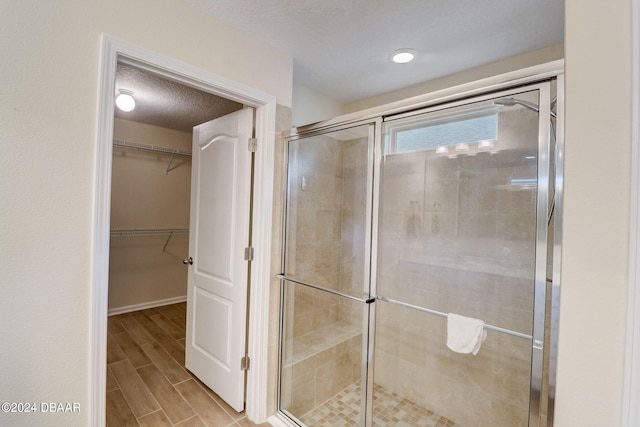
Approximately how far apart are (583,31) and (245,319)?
81.6 inches

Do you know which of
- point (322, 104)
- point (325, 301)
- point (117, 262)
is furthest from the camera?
point (117, 262)

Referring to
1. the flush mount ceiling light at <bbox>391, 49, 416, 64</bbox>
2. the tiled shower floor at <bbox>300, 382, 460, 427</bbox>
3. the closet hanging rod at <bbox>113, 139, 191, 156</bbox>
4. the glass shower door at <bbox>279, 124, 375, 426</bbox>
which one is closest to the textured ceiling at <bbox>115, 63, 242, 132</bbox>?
the closet hanging rod at <bbox>113, 139, 191, 156</bbox>

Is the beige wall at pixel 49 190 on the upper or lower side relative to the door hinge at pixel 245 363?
upper

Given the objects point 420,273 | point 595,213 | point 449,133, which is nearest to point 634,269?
point 595,213

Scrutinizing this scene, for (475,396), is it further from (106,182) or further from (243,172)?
(106,182)

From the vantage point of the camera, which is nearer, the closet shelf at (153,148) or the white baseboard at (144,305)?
the closet shelf at (153,148)

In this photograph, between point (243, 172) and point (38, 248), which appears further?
point (243, 172)

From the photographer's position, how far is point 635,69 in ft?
2.30

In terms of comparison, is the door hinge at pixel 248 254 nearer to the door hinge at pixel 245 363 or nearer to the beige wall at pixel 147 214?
the door hinge at pixel 245 363

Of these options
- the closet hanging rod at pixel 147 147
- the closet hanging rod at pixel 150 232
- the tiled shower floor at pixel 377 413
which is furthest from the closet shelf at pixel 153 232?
the tiled shower floor at pixel 377 413

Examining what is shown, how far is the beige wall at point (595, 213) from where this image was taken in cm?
73

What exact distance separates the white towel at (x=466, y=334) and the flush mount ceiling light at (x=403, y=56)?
1635 millimetres

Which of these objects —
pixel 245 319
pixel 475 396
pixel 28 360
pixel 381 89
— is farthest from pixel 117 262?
pixel 475 396

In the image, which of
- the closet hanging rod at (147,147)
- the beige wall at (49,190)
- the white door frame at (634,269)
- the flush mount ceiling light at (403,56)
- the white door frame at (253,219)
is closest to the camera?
the white door frame at (634,269)
